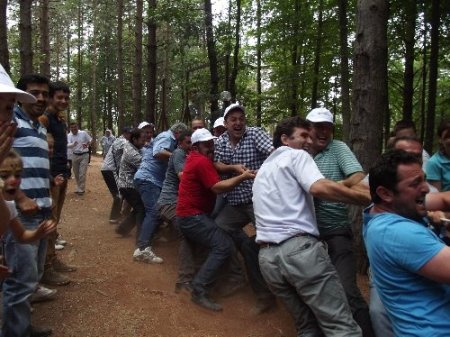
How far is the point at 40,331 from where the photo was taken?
412cm

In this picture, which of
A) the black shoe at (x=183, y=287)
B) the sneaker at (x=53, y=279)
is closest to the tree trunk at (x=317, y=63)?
the black shoe at (x=183, y=287)

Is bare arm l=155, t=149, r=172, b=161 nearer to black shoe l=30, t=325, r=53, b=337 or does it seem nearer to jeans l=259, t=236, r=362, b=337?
black shoe l=30, t=325, r=53, b=337

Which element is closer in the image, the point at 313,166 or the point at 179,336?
the point at 313,166

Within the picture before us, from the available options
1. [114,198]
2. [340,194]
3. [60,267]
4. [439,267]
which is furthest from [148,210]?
[439,267]

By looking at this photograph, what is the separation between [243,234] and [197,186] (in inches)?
34.2

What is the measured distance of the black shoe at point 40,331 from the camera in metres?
4.09

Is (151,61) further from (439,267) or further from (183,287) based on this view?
(439,267)

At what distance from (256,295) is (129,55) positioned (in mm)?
33375

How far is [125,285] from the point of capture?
18.0 ft

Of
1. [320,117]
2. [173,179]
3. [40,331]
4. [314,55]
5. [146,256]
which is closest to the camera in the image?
[40,331]

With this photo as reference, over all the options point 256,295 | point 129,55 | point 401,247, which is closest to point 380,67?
point 256,295

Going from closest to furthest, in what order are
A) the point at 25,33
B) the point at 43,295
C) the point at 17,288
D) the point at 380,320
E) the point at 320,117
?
the point at 380,320
the point at 17,288
the point at 320,117
the point at 43,295
the point at 25,33

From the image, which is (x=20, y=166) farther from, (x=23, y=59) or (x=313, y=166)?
(x=23, y=59)

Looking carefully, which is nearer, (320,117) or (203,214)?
Result: (320,117)
